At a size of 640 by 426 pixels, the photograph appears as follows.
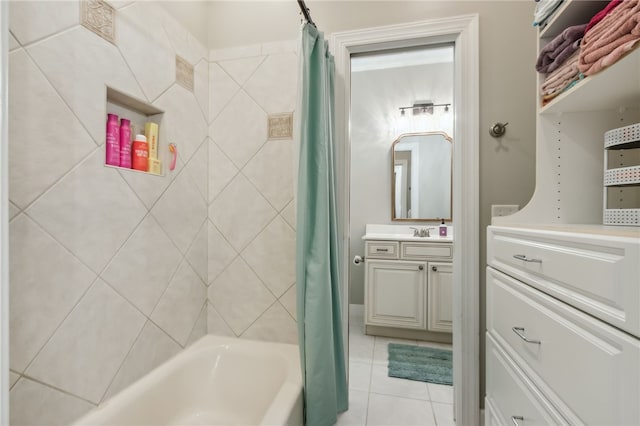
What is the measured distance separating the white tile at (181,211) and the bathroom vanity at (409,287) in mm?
1446

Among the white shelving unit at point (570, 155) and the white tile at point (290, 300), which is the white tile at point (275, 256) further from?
the white shelving unit at point (570, 155)

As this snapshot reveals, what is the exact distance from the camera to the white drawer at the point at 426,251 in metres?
2.27

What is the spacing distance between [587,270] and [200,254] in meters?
1.59

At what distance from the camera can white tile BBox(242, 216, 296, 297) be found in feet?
5.09

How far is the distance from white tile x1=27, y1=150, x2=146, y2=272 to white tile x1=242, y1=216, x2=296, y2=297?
620 mm

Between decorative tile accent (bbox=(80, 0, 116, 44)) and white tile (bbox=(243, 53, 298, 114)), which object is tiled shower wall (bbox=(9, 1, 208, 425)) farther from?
white tile (bbox=(243, 53, 298, 114))

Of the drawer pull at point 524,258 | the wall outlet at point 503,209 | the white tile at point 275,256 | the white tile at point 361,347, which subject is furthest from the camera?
the white tile at point 361,347

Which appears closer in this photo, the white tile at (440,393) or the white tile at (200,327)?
the white tile at (200,327)

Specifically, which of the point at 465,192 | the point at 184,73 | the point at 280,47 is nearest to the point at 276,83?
the point at 280,47

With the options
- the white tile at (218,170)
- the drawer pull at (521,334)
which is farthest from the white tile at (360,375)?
the white tile at (218,170)

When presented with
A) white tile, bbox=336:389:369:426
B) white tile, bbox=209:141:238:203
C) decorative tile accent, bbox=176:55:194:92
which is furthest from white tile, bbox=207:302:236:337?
decorative tile accent, bbox=176:55:194:92

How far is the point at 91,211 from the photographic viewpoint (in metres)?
0.99

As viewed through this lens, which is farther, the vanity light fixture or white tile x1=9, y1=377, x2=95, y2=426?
the vanity light fixture

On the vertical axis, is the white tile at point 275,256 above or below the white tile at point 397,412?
above
